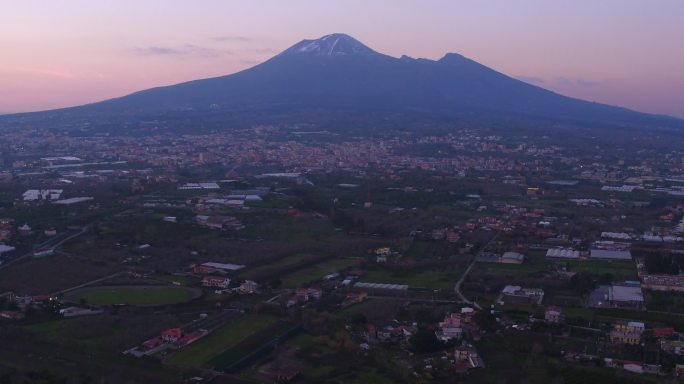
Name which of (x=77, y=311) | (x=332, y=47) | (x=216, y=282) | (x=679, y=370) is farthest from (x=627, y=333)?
(x=332, y=47)

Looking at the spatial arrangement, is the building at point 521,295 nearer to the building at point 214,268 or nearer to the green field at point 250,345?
the green field at point 250,345

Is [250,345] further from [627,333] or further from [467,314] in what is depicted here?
[627,333]

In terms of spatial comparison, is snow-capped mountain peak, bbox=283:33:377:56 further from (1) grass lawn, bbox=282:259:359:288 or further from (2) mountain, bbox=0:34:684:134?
(1) grass lawn, bbox=282:259:359:288

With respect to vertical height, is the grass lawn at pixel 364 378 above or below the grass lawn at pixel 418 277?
below

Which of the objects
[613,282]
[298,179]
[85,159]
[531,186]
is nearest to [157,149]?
[85,159]

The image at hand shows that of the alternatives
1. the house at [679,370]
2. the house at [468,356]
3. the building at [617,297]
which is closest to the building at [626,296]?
the building at [617,297]

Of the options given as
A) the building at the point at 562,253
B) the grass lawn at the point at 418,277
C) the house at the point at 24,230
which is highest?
the house at the point at 24,230

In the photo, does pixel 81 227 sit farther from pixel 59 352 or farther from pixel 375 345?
pixel 375 345

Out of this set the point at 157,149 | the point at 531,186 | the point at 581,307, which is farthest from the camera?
the point at 157,149

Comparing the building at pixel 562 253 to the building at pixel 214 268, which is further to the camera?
the building at pixel 562 253
